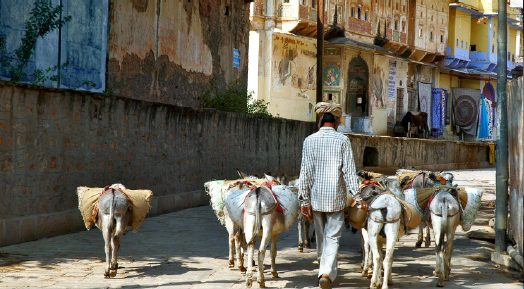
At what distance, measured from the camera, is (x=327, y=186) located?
704cm

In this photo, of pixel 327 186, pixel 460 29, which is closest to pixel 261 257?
pixel 327 186

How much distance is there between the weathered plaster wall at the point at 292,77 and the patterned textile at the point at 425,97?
1266 cm

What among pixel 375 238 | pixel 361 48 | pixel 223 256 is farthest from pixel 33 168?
pixel 361 48

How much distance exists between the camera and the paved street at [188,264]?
24.3 ft

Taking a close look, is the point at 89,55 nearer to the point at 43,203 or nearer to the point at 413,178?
the point at 43,203

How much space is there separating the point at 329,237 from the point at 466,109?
1848 inches

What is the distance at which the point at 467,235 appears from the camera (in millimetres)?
11898

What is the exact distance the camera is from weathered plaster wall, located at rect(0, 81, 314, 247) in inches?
368

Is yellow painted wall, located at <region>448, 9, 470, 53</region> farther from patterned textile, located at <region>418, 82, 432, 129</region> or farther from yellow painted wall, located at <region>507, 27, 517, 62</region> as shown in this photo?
yellow painted wall, located at <region>507, 27, 517, 62</region>

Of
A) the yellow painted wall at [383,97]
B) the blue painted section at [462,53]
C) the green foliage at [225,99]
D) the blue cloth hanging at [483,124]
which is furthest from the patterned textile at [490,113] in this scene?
the green foliage at [225,99]

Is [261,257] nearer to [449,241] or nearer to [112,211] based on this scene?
[112,211]

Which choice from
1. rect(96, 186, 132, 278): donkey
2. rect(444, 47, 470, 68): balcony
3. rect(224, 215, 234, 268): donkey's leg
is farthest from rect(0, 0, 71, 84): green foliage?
rect(444, 47, 470, 68): balcony

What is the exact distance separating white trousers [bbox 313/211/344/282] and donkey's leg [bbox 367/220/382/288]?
0.35m

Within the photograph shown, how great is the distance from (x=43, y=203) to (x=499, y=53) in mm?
7427
